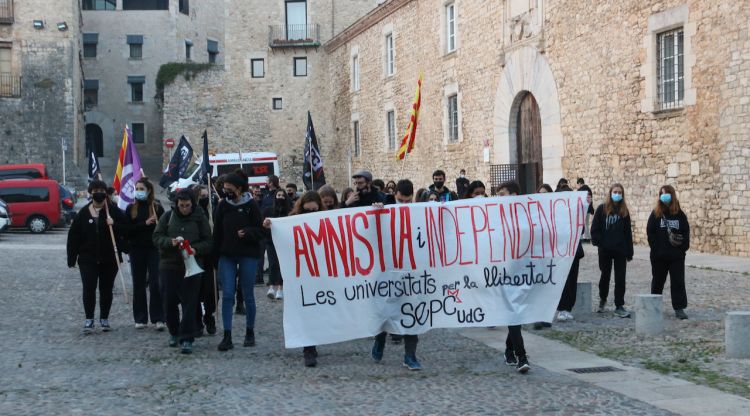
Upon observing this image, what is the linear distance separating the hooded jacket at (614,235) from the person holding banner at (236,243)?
421 centimetres

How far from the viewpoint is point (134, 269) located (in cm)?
1092

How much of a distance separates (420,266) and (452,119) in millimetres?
22880

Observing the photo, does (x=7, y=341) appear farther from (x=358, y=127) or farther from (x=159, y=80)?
(x=159, y=80)

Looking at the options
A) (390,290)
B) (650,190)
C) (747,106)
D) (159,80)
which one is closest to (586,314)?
(390,290)

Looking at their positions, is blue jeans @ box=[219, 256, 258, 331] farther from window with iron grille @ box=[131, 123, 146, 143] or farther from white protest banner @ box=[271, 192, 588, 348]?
window with iron grille @ box=[131, 123, 146, 143]

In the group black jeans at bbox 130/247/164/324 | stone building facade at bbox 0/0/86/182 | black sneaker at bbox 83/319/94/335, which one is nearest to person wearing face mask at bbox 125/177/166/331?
black jeans at bbox 130/247/164/324

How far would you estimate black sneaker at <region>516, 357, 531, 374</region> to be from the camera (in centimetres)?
812

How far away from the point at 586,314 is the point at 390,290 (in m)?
3.85

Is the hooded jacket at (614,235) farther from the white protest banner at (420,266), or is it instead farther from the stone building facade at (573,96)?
the stone building facade at (573,96)

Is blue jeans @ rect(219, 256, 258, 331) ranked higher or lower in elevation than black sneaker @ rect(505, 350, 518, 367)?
higher

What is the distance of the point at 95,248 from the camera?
10852 mm

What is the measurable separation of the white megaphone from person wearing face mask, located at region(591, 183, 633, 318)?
186 inches

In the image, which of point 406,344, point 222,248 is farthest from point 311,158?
point 406,344

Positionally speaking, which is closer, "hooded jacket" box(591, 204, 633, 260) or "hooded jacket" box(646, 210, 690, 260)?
"hooded jacket" box(646, 210, 690, 260)
